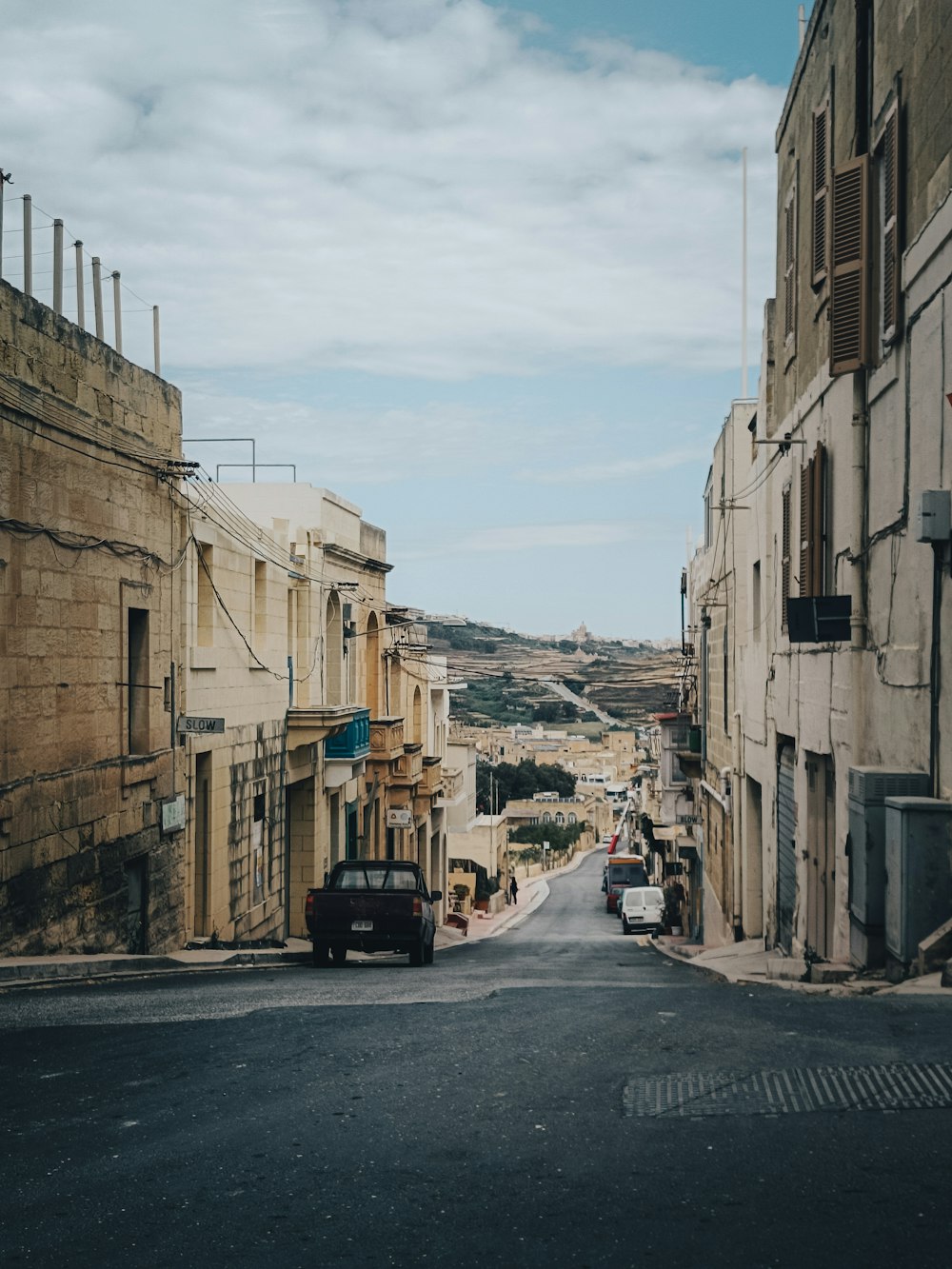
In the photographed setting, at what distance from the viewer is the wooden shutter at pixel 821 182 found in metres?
14.0

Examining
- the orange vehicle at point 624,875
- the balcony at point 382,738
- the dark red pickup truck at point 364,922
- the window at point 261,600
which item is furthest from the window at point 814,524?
the orange vehicle at point 624,875

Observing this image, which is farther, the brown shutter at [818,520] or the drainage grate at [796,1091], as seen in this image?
the brown shutter at [818,520]

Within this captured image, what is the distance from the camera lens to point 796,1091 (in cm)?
594

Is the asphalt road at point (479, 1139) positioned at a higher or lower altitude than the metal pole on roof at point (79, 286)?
lower

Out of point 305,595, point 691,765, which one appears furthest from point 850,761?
point 691,765

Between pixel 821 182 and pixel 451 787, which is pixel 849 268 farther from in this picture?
pixel 451 787

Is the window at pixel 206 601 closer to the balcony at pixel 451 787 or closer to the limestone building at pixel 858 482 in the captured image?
the limestone building at pixel 858 482

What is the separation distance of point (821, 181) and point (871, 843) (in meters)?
7.78

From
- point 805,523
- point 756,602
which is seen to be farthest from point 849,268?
point 756,602

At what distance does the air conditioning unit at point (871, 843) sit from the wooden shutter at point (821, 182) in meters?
6.13

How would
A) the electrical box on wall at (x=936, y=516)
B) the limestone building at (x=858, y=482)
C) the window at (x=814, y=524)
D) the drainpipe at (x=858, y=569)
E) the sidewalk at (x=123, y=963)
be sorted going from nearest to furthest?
the electrical box on wall at (x=936, y=516) < the limestone building at (x=858, y=482) < the sidewalk at (x=123, y=963) < the drainpipe at (x=858, y=569) < the window at (x=814, y=524)

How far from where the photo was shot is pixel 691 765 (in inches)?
1331

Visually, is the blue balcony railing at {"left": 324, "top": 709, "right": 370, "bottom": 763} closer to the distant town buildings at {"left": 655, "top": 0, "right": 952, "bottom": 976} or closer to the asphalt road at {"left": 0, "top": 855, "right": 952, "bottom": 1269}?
the distant town buildings at {"left": 655, "top": 0, "right": 952, "bottom": 976}

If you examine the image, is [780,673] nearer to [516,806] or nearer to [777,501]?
[777,501]
